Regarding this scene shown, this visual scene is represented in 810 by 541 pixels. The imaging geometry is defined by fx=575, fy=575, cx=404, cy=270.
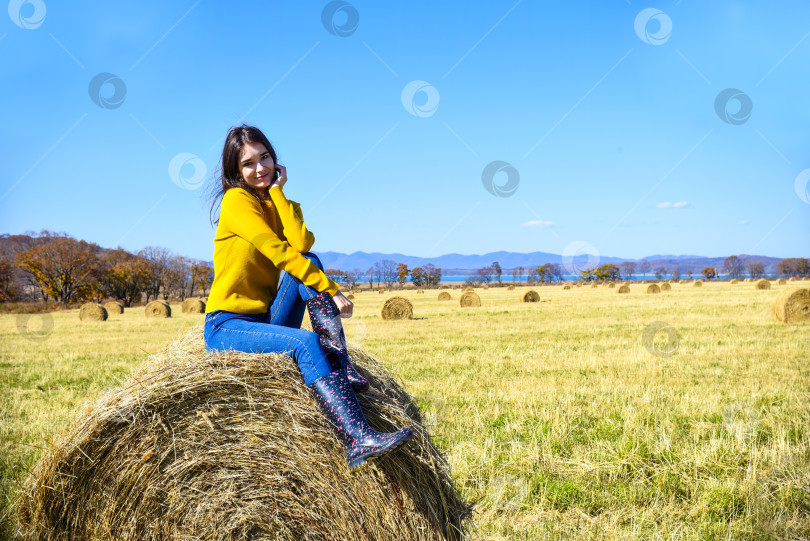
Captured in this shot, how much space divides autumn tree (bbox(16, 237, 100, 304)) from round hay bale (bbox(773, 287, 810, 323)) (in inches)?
2166

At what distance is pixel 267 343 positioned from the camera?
11.8 ft

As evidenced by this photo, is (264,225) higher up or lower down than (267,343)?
higher up

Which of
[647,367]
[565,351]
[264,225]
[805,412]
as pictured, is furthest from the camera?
[565,351]

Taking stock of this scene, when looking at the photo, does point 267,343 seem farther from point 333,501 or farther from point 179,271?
point 179,271

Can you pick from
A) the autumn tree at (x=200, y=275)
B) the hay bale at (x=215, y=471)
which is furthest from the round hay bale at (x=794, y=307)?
the autumn tree at (x=200, y=275)

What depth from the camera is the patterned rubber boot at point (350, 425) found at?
10.4 ft

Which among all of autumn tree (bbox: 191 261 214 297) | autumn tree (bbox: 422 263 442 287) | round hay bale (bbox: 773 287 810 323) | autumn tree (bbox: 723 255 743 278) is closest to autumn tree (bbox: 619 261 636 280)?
autumn tree (bbox: 723 255 743 278)

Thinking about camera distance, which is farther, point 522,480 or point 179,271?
point 179,271

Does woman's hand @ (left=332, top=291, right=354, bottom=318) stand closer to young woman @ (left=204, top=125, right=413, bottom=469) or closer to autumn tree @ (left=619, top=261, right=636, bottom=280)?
young woman @ (left=204, top=125, right=413, bottom=469)

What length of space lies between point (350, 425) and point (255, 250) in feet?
4.30

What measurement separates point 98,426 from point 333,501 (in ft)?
4.72

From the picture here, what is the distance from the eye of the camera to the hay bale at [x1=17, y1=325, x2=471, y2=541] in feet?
11.0

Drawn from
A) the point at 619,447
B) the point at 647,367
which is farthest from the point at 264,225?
the point at 647,367

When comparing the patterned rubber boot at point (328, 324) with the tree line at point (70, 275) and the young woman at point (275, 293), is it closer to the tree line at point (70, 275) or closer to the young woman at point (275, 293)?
the young woman at point (275, 293)
